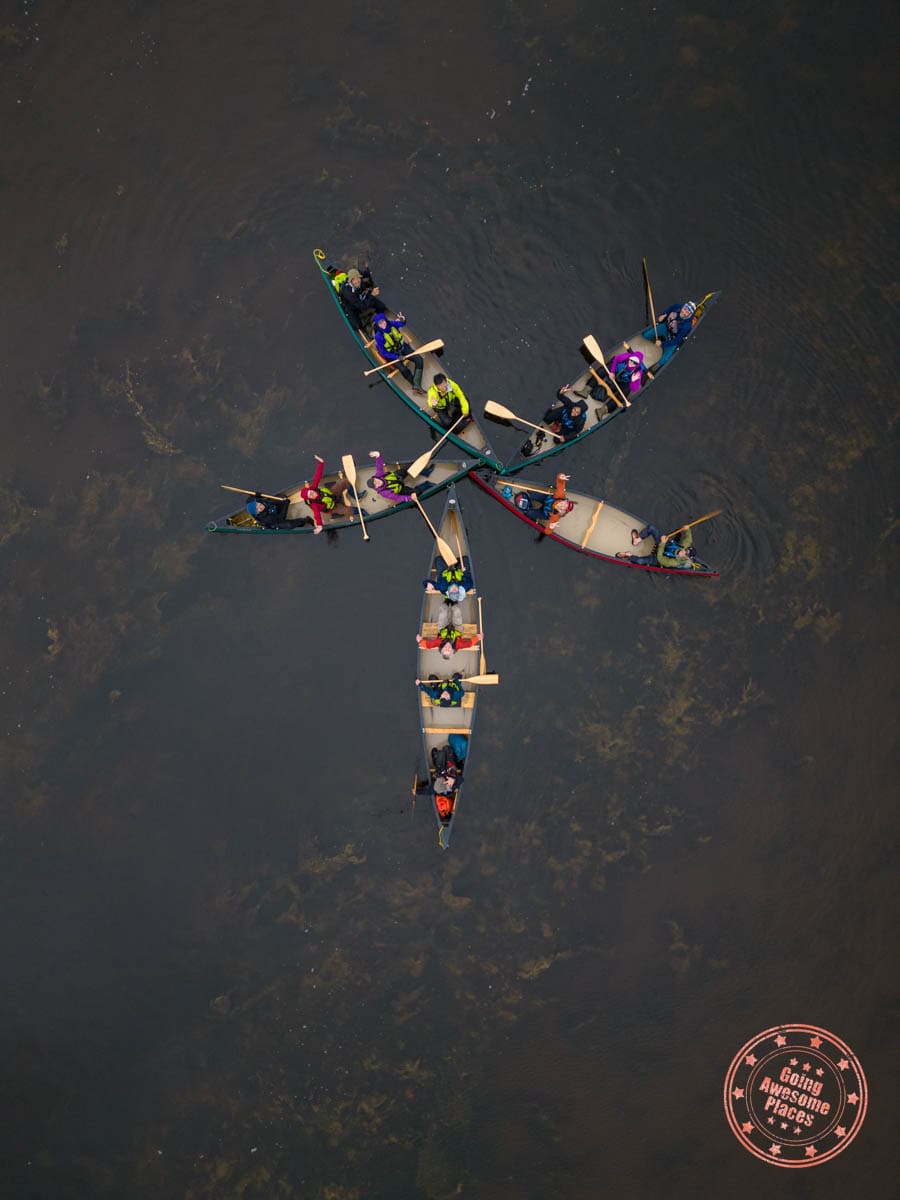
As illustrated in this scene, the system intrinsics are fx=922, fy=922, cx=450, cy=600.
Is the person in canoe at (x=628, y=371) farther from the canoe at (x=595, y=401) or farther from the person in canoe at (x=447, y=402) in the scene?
the person in canoe at (x=447, y=402)

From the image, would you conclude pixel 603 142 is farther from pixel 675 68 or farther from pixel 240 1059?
pixel 240 1059

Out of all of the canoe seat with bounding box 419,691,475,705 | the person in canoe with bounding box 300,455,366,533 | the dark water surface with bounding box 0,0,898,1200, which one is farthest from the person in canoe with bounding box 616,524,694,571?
the person in canoe with bounding box 300,455,366,533

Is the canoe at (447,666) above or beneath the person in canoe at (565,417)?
beneath

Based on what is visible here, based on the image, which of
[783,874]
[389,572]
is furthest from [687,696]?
[389,572]

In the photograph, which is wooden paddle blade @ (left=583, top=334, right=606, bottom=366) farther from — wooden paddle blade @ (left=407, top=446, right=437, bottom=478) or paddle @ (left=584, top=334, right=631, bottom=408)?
wooden paddle blade @ (left=407, top=446, right=437, bottom=478)

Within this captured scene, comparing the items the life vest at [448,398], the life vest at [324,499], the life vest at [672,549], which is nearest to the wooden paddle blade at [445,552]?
the life vest at [324,499]

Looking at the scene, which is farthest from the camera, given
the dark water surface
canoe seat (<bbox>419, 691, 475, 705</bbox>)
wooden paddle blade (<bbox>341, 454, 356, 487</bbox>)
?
the dark water surface
